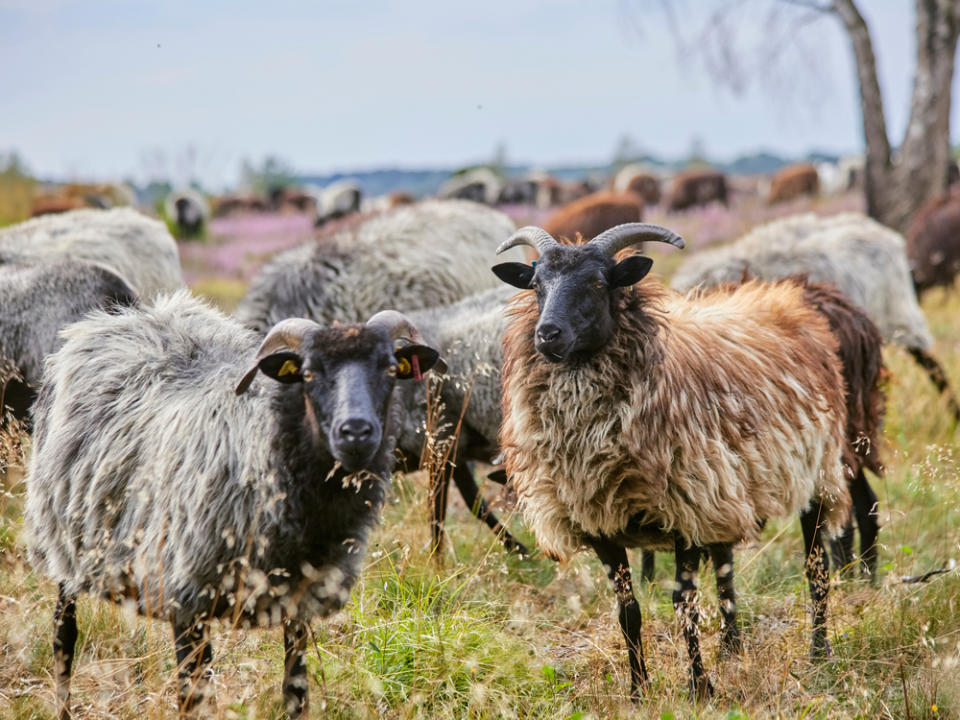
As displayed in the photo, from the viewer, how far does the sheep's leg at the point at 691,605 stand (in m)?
3.91

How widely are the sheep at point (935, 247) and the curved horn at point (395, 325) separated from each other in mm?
9866

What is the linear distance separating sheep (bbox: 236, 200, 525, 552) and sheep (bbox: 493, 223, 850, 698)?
225 centimetres

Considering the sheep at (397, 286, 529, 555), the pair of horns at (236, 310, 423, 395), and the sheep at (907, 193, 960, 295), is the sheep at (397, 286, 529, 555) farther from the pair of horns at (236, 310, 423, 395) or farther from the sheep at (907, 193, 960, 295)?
the sheep at (907, 193, 960, 295)

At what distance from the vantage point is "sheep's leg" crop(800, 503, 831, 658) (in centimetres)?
430

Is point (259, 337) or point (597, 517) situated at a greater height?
point (259, 337)

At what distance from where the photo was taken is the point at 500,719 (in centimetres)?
372

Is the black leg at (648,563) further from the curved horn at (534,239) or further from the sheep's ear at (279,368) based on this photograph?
the sheep's ear at (279,368)

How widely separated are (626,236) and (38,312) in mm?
3702

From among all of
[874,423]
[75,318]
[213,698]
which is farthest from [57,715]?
[874,423]

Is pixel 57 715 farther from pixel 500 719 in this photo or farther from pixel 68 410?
pixel 500 719

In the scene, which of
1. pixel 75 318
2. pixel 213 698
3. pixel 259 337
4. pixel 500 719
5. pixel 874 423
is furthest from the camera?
pixel 75 318

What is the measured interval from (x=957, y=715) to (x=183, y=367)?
343cm

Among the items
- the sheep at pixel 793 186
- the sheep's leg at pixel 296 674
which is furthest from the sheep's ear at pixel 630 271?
the sheep at pixel 793 186

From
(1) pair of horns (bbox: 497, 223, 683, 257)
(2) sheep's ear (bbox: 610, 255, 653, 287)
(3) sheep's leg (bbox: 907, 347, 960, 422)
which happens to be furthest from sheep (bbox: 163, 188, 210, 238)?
(2) sheep's ear (bbox: 610, 255, 653, 287)
